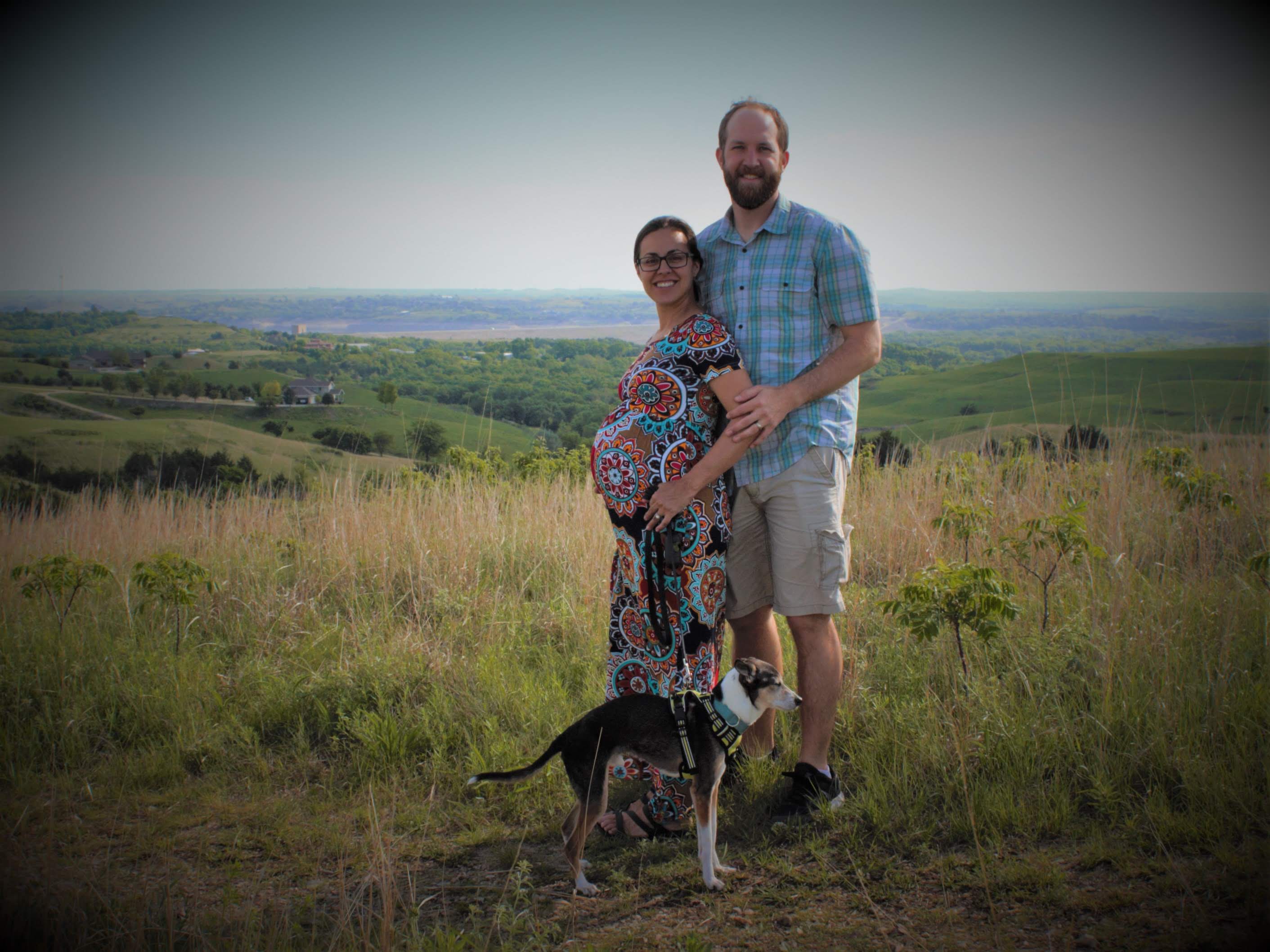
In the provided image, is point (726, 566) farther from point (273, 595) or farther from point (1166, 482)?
point (1166, 482)

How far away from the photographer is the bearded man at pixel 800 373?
2.89m

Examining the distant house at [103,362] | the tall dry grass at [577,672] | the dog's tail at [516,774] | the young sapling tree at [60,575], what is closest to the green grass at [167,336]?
the distant house at [103,362]

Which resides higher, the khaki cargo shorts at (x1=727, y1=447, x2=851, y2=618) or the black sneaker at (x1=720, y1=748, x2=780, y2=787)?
the khaki cargo shorts at (x1=727, y1=447, x2=851, y2=618)

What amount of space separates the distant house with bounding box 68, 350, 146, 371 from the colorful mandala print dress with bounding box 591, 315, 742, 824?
25.7m

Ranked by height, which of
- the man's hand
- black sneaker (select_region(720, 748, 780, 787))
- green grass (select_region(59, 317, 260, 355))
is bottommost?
black sneaker (select_region(720, 748, 780, 787))

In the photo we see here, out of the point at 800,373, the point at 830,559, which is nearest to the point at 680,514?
the point at 830,559

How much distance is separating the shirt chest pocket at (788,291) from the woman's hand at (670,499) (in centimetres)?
83

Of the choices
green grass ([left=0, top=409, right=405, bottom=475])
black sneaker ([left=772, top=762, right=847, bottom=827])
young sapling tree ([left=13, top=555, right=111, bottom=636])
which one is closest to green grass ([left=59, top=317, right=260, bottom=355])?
green grass ([left=0, top=409, right=405, bottom=475])

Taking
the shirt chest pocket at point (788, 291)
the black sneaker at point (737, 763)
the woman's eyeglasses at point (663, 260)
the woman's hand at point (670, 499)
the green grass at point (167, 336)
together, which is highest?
the green grass at point (167, 336)

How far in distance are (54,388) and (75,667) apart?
24173 mm

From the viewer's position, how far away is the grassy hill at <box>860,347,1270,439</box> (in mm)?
6578

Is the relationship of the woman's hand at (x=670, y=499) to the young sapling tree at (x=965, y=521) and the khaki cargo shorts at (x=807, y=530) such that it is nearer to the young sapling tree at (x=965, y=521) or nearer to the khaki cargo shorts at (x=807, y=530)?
the khaki cargo shorts at (x=807, y=530)

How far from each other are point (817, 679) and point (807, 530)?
642 mm

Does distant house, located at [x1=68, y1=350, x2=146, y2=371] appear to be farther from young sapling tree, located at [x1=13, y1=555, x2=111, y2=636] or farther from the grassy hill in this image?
the grassy hill
